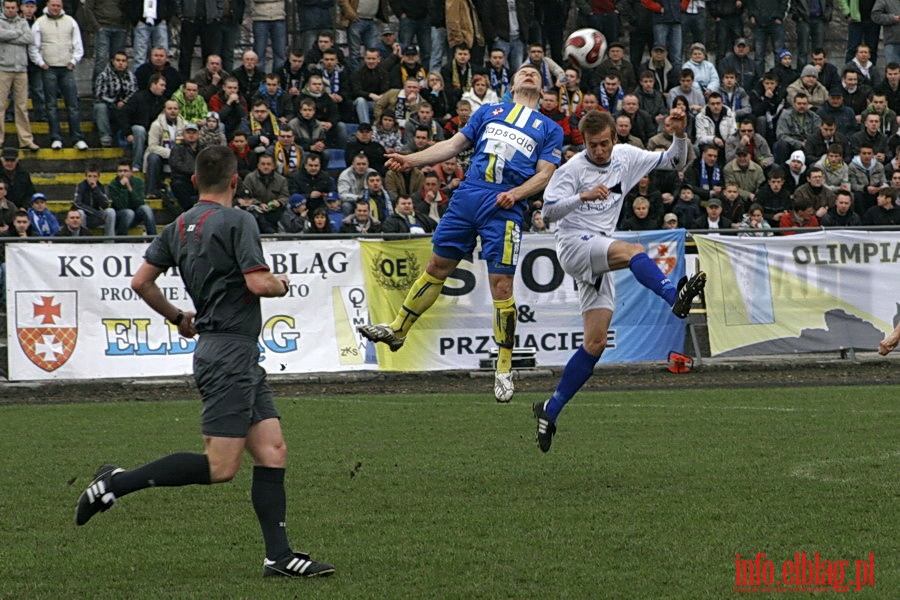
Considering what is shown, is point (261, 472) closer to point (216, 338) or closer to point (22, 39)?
point (216, 338)

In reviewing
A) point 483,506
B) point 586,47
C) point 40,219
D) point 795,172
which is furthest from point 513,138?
point 795,172

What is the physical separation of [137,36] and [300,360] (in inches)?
290

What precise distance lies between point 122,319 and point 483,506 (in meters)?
9.60

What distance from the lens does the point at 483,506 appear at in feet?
28.6

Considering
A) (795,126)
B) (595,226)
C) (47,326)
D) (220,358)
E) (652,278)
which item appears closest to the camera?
(220,358)

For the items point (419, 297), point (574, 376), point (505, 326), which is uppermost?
point (419, 297)

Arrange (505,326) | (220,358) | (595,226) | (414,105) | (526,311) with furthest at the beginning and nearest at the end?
1. (414,105)
2. (526,311)
3. (505,326)
4. (595,226)
5. (220,358)

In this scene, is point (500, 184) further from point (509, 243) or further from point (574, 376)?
point (574, 376)

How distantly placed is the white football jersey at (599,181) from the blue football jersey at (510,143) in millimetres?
326

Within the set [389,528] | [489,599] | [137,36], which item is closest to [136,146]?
[137,36]

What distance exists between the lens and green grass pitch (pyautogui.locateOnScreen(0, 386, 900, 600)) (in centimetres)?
682

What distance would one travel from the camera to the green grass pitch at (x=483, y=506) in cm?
682

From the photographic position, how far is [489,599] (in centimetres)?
633

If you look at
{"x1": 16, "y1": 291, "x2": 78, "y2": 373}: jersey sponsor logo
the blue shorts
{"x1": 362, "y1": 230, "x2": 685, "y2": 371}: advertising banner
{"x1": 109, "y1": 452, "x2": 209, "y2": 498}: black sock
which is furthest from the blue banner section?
{"x1": 109, "y1": 452, "x2": 209, "y2": 498}: black sock
